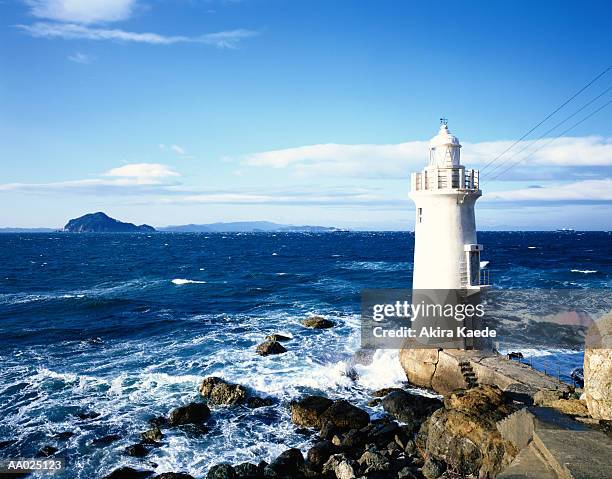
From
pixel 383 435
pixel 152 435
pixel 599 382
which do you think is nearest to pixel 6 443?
pixel 152 435

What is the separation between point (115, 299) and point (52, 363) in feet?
52.8

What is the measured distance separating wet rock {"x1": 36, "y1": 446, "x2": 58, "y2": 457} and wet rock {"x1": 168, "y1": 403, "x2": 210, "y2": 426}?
3226mm

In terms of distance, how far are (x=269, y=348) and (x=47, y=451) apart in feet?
34.4

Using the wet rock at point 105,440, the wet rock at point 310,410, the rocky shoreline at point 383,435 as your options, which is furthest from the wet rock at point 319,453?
the wet rock at point 105,440

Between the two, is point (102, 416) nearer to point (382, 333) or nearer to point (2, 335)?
point (2, 335)

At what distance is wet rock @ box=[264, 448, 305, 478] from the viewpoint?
11.9 m

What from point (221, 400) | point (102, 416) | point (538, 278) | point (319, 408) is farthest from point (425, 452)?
point (538, 278)

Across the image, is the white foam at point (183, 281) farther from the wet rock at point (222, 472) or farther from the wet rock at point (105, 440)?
the wet rock at point (222, 472)

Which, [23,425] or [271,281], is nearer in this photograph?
[23,425]

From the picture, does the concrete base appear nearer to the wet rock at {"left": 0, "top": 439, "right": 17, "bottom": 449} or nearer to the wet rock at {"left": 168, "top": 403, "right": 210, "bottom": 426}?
the wet rock at {"left": 168, "top": 403, "right": 210, "bottom": 426}

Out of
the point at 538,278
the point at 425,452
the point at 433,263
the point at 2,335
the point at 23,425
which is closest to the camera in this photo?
the point at 425,452

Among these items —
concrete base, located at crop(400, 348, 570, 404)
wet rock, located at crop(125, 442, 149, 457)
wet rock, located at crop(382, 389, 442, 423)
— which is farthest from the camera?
wet rock, located at crop(382, 389, 442, 423)

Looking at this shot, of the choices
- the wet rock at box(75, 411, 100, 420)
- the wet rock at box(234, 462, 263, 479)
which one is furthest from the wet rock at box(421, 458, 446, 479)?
the wet rock at box(75, 411, 100, 420)

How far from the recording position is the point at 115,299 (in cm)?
3659
